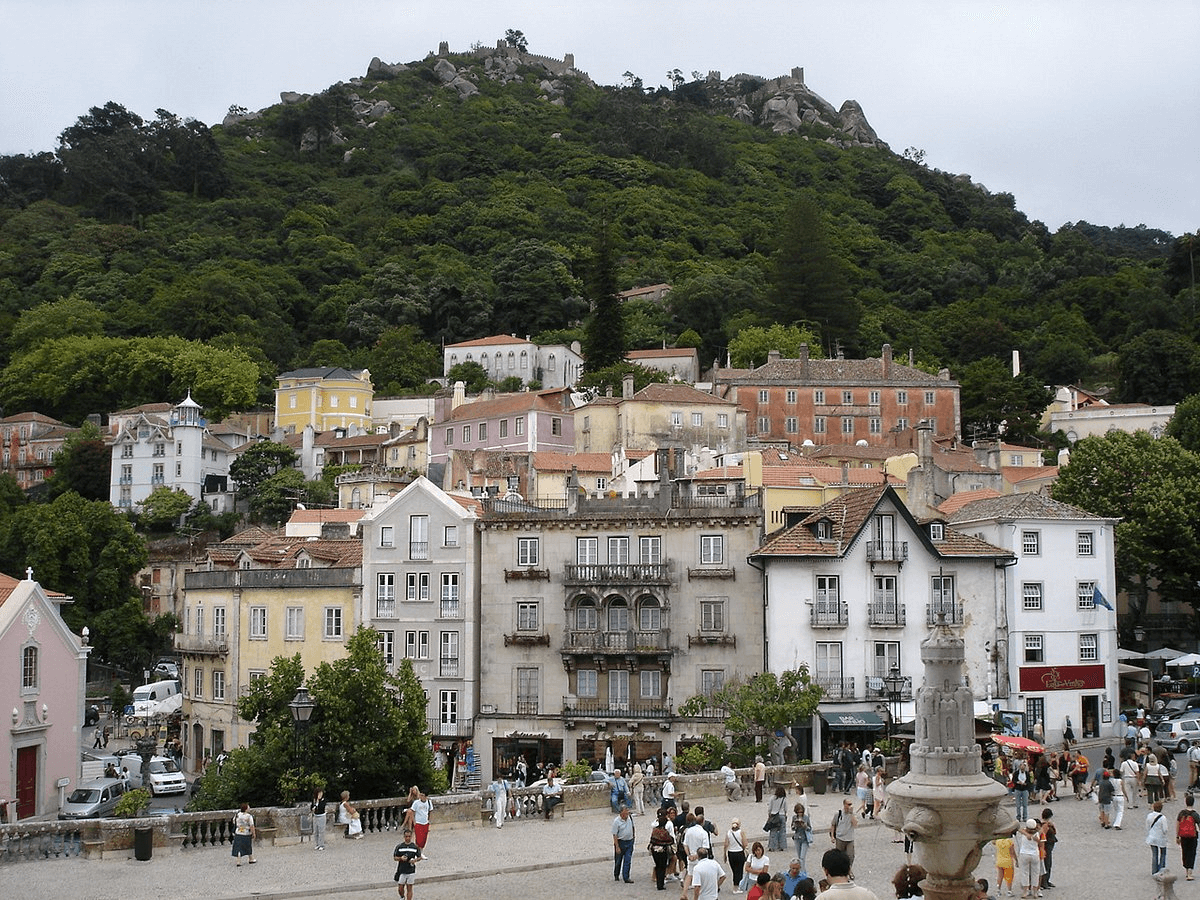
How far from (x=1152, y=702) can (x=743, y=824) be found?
2761 centimetres

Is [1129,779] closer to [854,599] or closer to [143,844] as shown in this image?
[854,599]

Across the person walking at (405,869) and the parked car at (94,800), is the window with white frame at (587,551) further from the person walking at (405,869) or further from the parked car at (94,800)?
the person walking at (405,869)

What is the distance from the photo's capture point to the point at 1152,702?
5125cm

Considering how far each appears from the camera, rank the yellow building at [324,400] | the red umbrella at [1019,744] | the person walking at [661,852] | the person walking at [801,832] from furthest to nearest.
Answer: the yellow building at [324,400] → the red umbrella at [1019,744] → the person walking at [801,832] → the person walking at [661,852]

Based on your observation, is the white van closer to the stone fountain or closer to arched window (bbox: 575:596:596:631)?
arched window (bbox: 575:596:596:631)

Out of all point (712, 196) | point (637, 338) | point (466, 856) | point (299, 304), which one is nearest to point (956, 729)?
point (466, 856)

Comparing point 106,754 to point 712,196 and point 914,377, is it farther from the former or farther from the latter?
point 712,196

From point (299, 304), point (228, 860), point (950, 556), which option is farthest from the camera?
point (299, 304)

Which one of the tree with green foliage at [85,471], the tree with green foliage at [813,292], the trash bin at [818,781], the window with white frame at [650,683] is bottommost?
the trash bin at [818,781]

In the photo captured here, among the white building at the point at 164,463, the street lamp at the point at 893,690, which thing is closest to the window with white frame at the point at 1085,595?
the street lamp at the point at 893,690

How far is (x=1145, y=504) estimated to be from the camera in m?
58.0

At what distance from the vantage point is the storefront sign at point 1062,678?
156 ft

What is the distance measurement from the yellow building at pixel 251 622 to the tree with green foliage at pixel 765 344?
2379 inches

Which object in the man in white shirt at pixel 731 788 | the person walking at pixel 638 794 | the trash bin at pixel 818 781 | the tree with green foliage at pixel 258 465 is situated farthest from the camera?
the tree with green foliage at pixel 258 465
